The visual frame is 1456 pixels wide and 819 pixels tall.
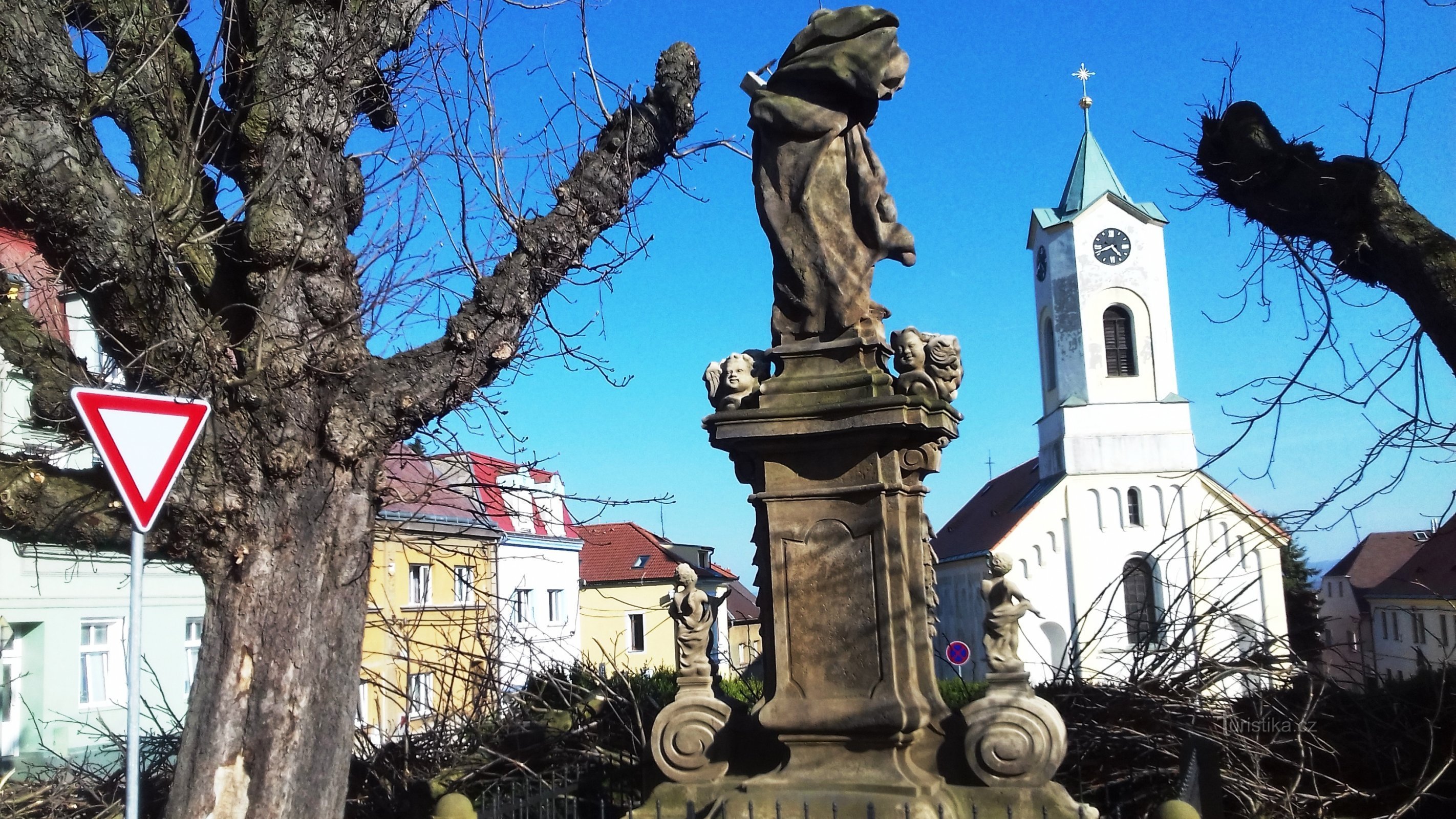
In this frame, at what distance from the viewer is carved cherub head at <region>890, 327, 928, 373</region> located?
17.7ft

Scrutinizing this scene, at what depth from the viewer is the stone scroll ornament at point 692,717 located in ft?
18.0

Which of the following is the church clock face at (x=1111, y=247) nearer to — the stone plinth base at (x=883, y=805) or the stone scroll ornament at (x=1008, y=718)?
the stone scroll ornament at (x=1008, y=718)

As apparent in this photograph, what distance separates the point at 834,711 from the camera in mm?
5160

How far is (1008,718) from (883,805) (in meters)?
0.65

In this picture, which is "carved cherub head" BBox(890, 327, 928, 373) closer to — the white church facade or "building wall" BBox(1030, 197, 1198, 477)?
the white church facade

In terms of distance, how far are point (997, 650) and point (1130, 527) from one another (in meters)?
36.7

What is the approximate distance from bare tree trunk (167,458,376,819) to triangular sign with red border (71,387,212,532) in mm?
778

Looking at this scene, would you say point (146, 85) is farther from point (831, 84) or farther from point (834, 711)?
point (834, 711)

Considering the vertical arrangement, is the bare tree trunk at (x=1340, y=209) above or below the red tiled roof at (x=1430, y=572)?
above

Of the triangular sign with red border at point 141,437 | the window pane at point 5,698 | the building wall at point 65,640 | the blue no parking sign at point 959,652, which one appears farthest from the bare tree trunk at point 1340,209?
the window pane at point 5,698

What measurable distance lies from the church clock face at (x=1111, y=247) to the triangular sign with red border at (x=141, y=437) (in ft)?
130

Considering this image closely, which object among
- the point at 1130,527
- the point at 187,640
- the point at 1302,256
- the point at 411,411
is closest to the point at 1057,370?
the point at 1130,527

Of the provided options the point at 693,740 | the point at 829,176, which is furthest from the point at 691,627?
the point at 829,176

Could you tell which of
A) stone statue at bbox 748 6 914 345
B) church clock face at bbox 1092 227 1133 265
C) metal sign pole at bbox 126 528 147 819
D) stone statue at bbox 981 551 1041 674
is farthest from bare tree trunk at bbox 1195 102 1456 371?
church clock face at bbox 1092 227 1133 265
